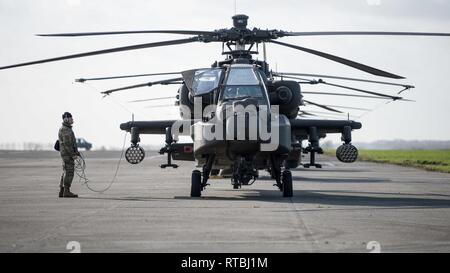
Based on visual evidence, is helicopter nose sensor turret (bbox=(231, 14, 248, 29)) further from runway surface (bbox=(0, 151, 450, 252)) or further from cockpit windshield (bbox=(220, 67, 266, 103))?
runway surface (bbox=(0, 151, 450, 252))

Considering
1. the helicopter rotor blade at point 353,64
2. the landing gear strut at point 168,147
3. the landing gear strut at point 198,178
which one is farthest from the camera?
the landing gear strut at point 168,147

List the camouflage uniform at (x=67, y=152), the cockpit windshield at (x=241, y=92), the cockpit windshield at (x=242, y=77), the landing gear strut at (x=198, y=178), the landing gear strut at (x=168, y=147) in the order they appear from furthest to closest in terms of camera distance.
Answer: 1. the landing gear strut at (x=168, y=147)
2. the camouflage uniform at (x=67, y=152)
3. the landing gear strut at (x=198, y=178)
4. the cockpit windshield at (x=242, y=77)
5. the cockpit windshield at (x=241, y=92)

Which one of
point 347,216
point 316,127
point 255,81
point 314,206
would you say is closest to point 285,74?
point 316,127

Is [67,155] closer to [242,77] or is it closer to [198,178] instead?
[198,178]

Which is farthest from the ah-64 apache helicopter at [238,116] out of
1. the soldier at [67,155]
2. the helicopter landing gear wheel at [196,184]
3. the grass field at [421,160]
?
the grass field at [421,160]

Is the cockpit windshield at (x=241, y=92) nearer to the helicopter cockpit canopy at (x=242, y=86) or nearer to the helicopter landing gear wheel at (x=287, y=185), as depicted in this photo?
the helicopter cockpit canopy at (x=242, y=86)

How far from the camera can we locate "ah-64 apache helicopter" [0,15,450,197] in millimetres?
17719

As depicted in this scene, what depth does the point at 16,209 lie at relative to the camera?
16.0 metres

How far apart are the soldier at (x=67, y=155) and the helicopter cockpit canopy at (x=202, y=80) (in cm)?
324

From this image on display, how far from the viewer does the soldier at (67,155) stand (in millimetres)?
19891
